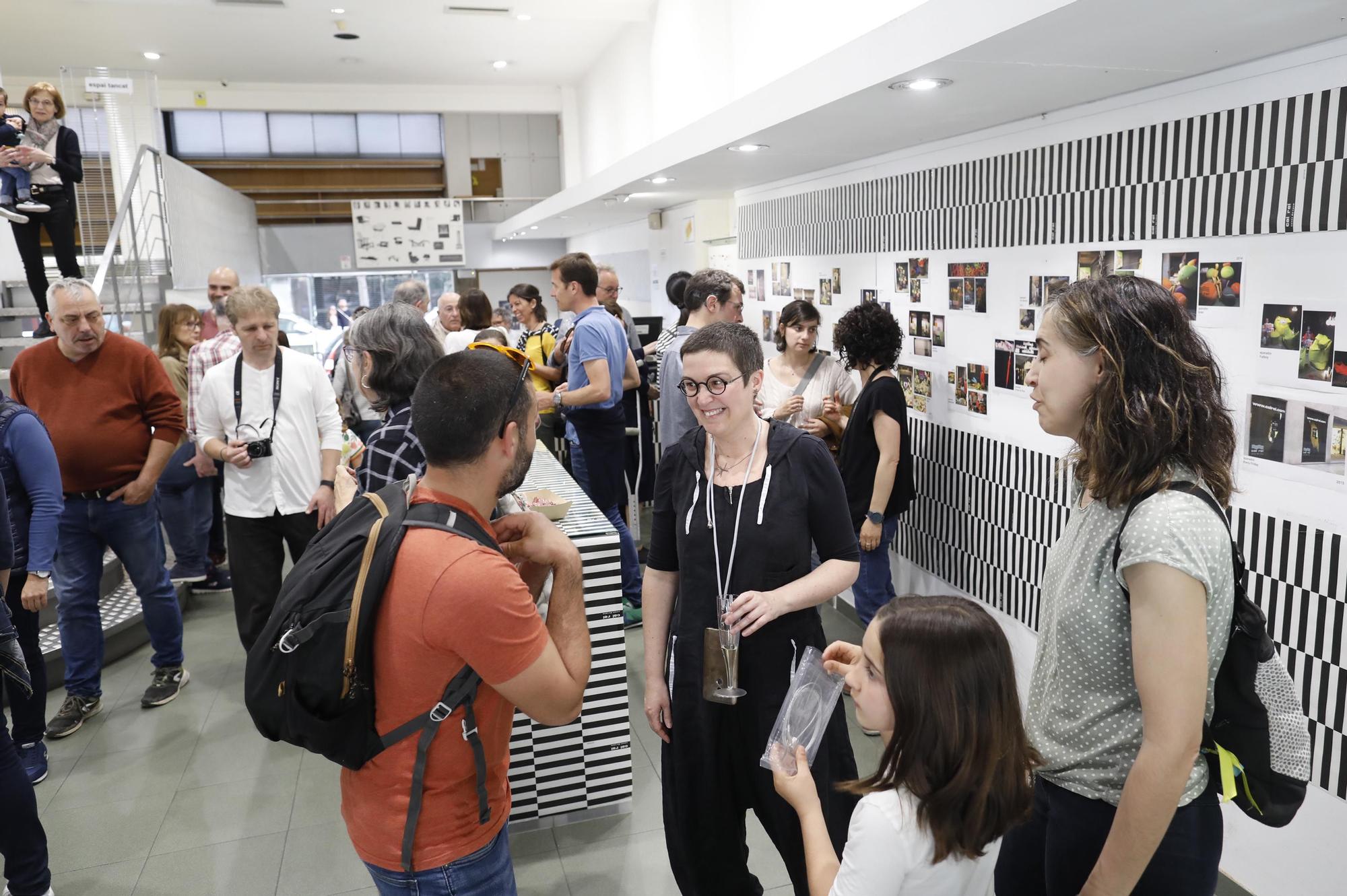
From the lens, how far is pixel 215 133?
544 inches

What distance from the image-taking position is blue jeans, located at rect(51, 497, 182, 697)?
3.75 metres

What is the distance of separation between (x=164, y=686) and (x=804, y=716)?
3.81m

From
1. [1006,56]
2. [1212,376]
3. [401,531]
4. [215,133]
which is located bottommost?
[401,531]

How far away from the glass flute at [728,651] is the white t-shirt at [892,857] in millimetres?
653

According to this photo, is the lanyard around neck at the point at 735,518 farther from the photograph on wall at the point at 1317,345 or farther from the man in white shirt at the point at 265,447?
the man in white shirt at the point at 265,447

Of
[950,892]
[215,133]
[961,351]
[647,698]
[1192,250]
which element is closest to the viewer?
[950,892]

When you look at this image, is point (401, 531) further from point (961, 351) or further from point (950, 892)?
point (961, 351)

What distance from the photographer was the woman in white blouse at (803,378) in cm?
435

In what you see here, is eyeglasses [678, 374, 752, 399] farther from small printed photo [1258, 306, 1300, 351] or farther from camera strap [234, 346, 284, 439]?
camera strap [234, 346, 284, 439]

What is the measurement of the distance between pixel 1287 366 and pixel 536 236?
41.7 feet

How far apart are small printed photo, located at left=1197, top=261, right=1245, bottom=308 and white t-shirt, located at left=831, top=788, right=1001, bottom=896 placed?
2.10m

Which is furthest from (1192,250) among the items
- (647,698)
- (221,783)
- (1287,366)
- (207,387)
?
(221,783)

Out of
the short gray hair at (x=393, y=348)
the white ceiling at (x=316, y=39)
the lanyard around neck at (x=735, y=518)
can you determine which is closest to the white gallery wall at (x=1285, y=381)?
the lanyard around neck at (x=735, y=518)

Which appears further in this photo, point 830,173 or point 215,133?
point 215,133
